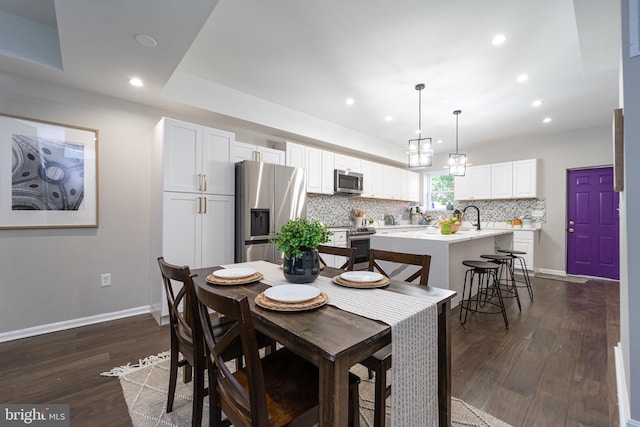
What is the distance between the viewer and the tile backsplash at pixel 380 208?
5.13 m

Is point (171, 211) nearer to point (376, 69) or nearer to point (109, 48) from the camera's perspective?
point (109, 48)

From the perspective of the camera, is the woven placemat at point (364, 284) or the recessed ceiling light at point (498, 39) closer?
the woven placemat at point (364, 284)

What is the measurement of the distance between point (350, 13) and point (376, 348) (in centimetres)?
238

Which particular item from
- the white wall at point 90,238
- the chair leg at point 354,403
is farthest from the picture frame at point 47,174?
the chair leg at point 354,403

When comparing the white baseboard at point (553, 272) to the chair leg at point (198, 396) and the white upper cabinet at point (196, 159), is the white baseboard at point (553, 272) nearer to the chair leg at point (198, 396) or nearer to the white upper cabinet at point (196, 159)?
the white upper cabinet at point (196, 159)

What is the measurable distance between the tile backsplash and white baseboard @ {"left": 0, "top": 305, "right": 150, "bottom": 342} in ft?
9.32

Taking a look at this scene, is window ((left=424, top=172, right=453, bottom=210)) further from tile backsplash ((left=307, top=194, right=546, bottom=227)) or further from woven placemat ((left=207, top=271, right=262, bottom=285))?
woven placemat ((left=207, top=271, right=262, bottom=285))

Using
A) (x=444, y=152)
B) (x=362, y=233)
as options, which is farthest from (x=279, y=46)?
(x=444, y=152)

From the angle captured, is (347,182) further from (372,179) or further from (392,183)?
(392,183)

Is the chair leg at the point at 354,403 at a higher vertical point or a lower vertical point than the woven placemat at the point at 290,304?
lower

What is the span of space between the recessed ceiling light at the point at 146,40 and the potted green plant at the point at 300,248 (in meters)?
1.81

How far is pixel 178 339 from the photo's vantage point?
1.59m

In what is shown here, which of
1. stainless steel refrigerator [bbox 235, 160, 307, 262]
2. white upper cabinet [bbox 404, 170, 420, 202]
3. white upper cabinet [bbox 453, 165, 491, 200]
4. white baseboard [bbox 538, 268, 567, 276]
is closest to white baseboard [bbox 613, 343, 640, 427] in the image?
stainless steel refrigerator [bbox 235, 160, 307, 262]

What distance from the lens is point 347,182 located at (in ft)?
16.6
